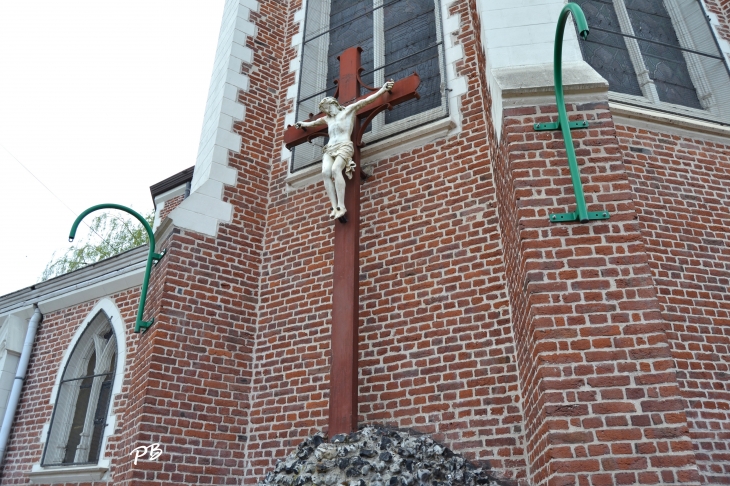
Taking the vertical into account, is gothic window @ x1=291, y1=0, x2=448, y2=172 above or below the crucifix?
above

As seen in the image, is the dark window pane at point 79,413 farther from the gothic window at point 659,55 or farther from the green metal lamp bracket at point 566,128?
the gothic window at point 659,55

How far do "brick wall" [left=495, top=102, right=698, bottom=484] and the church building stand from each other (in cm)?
2

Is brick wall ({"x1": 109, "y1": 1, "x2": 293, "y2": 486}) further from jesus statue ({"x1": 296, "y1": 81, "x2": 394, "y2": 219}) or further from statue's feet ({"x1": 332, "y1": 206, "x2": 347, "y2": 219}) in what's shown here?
statue's feet ({"x1": 332, "y1": 206, "x2": 347, "y2": 219})

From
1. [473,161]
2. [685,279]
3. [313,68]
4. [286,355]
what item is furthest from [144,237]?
[685,279]

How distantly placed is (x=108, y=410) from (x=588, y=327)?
657cm

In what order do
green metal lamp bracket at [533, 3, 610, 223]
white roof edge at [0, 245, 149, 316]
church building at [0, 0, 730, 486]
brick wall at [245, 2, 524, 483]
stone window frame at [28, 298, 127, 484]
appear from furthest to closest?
white roof edge at [0, 245, 149, 316] < stone window frame at [28, 298, 127, 484] < brick wall at [245, 2, 524, 483] < green metal lamp bracket at [533, 3, 610, 223] < church building at [0, 0, 730, 486]

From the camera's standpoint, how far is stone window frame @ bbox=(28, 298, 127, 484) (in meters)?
7.80

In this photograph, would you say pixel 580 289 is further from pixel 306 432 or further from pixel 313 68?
pixel 313 68

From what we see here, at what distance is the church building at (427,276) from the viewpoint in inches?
171

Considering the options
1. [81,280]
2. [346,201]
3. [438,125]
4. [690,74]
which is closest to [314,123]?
A: [346,201]

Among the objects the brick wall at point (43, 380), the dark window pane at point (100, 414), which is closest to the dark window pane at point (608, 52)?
the brick wall at point (43, 380)

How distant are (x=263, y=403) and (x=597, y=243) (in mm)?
4039

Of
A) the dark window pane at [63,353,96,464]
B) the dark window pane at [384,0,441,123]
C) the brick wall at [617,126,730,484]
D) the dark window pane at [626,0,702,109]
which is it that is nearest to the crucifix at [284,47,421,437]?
the dark window pane at [384,0,441,123]

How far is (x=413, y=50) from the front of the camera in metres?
8.06
